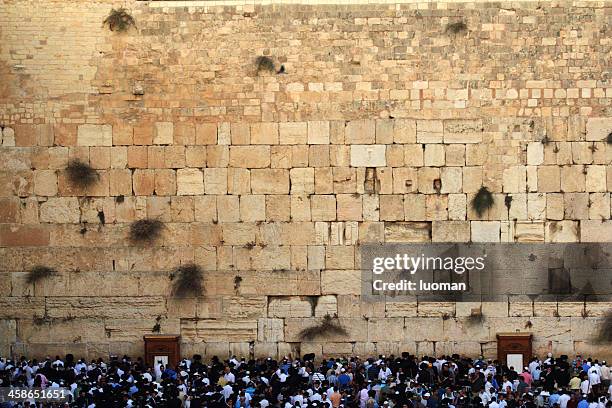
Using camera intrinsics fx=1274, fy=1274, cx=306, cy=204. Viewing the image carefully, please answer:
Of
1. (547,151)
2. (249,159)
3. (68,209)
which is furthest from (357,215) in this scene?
(68,209)

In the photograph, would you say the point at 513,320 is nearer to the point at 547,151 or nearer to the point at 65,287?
the point at 547,151

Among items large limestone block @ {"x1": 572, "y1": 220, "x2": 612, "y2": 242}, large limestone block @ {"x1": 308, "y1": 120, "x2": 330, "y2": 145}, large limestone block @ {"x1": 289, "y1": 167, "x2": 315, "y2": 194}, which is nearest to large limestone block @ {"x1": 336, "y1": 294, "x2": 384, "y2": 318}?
large limestone block @ {"x1": 289, "y1": 167, "x2": 315, "y2": 194}

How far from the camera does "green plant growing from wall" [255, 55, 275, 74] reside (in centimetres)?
2125

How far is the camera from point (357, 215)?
21.2m

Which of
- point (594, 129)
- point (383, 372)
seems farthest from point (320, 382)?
point (594, 129)

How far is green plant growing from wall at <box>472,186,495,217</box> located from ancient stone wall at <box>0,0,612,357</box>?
4.5 inches

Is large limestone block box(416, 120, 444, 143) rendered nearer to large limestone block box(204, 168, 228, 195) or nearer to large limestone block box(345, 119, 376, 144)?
large limestone block box(345, 119, 376, 144)

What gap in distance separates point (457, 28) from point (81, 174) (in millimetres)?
6716

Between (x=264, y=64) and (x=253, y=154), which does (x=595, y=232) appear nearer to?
(x=253, y=154)

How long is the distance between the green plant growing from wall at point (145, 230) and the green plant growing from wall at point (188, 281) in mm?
698

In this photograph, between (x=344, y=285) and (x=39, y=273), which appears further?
(x=39, y=273)

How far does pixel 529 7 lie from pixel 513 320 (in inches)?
205

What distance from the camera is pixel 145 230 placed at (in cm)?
2128

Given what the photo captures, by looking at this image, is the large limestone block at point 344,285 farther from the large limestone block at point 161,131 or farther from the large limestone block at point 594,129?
the large limestone block at point 594,129
